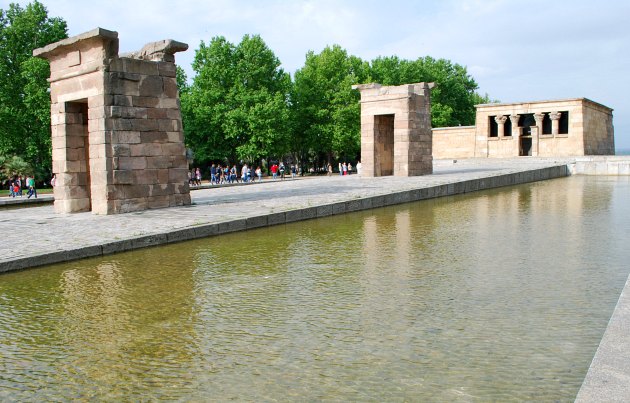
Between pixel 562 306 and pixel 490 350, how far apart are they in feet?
4.93

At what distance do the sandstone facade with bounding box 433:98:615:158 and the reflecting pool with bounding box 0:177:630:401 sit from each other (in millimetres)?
40557

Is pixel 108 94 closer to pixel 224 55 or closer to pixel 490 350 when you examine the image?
pixel 490 350

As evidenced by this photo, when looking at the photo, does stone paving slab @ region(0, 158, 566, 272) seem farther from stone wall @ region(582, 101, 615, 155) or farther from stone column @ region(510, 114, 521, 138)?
stone wall @ region(582, 101, 615, 155)

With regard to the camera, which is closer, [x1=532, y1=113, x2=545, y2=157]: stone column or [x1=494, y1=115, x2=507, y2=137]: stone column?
[x1=532, y1=113, x2=545, y2=157]: stone column

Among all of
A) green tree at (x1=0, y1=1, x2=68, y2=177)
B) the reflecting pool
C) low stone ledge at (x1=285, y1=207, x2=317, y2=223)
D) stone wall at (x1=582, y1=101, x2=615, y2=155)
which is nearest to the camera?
the reflecting pool

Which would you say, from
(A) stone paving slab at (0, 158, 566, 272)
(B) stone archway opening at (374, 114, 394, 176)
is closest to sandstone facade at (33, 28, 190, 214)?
(A) stone paving slab at (0, 158, 566, 272)

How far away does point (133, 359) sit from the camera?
4.31 meters

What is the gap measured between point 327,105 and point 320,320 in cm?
4982

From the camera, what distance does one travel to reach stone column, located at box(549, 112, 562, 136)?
47191mm

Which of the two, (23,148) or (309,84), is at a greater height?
(309,84)

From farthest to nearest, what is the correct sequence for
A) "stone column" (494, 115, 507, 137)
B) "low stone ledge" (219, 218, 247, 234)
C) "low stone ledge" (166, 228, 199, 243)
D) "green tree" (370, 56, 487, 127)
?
"green tree" (370, 56, 487, 127) → "stone column" (494, 115, 507, 137) → "low stone ledge" (219, 218, 247, 234) → "low stone ledge" (166, 228, 199, 243)

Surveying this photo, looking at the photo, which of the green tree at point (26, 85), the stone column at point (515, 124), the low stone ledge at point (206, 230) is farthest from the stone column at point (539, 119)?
the low stone ledge at point (206, 230)

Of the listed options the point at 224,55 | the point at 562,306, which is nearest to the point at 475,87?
the point at 224,55

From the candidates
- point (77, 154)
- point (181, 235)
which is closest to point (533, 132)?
point (77, 154)
